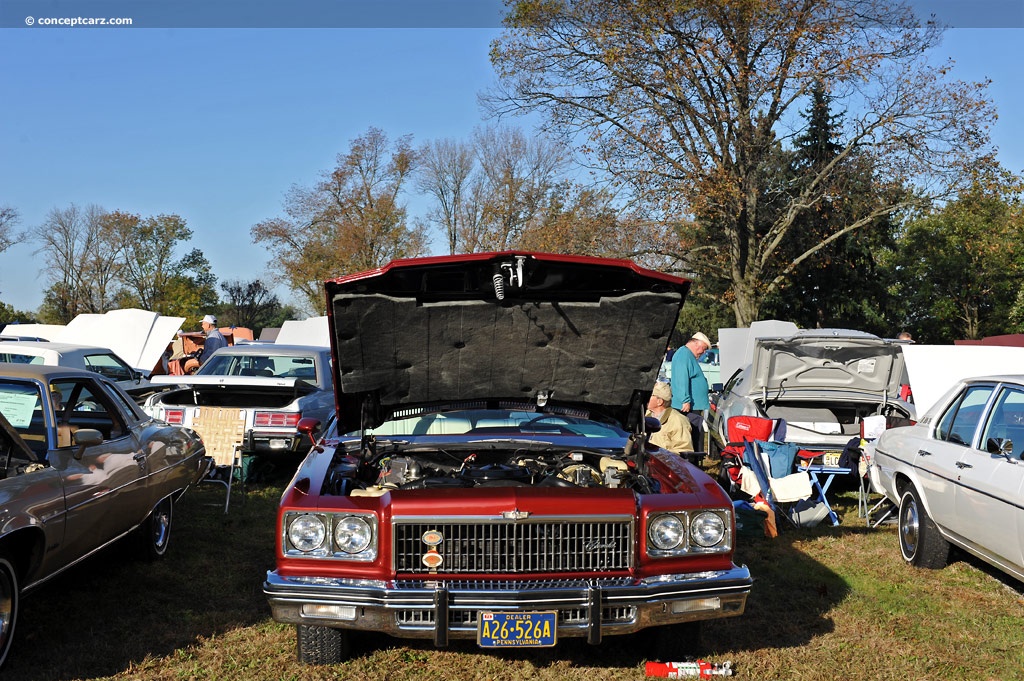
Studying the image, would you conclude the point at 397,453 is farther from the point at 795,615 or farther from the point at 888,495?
the point at 888,495

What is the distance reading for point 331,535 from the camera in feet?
13.4

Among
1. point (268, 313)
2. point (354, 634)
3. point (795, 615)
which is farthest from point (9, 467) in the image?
point (268, 313)

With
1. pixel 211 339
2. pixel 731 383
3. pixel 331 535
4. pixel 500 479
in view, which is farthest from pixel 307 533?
pixel 211 339

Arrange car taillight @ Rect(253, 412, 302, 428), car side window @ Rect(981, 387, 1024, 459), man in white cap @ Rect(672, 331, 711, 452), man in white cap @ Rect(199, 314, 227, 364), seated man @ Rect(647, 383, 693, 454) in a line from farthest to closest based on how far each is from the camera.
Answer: man in white cap @ Rect(199, 314, 227, 364) < man in white cap @ Rect(672, 331, 711, 452) < car taillight @ Rect(253, 412, 302, 428) < seated man @ Rect(647, 383, 693, 454) < car side window @ Rect(981, 387, 1024, 459)

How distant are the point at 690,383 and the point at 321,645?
7.41 m

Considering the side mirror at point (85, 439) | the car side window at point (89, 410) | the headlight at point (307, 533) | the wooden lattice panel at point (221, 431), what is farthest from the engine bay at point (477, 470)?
the wooden lattice panel at point (221, 431)

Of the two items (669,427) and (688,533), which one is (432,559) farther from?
(669,427)

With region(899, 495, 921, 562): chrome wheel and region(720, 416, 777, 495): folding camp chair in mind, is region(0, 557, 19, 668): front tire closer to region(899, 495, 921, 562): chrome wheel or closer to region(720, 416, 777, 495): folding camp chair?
region(720, 416, 777, 495): folding camp chair

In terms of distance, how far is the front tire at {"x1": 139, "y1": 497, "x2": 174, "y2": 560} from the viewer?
6363 mm

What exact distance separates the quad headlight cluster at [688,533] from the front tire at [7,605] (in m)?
3.00

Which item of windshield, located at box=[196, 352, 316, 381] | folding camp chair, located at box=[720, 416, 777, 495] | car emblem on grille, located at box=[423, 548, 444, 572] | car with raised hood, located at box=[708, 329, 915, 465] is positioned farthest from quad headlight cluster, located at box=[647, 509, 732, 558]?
windshield, located at box=[196, 352, 316, 381]

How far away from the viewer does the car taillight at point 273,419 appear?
939 centimetres

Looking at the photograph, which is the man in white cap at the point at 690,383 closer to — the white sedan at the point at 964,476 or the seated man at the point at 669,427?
the seated man at the point at 669,427

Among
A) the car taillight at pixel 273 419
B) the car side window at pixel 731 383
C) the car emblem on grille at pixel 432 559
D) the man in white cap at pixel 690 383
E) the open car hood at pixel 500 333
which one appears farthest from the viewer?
the car side window at pixel 731 383
